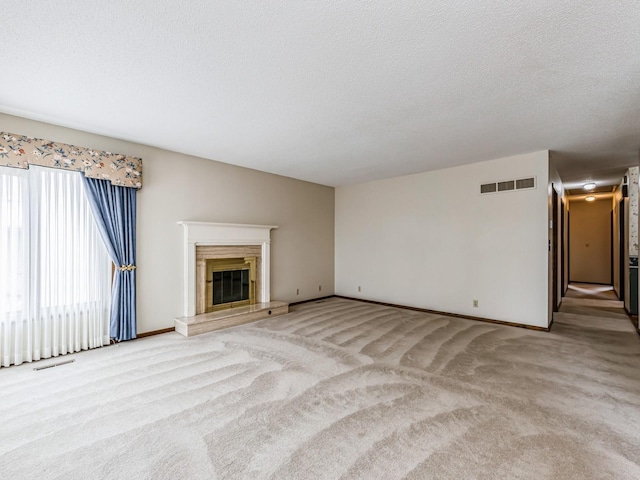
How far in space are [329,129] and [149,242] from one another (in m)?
2.83

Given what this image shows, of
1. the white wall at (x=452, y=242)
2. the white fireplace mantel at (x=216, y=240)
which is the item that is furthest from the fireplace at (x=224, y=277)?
the white wall at (x=452, y=242)

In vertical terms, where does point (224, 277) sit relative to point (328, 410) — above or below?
above

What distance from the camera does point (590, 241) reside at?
9000 millimetres

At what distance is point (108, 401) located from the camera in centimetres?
242

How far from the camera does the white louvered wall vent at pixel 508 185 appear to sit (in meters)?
4.43

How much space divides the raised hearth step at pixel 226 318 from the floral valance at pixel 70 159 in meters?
1.95

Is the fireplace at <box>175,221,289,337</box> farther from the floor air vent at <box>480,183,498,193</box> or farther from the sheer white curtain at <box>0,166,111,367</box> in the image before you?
the floor air vent at <box>480,183,498,193</box>

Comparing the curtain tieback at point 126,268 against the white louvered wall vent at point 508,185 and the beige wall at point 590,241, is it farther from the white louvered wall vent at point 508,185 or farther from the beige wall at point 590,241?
the beige wall at point 590,241

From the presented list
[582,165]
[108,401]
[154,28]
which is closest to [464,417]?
[108,401]

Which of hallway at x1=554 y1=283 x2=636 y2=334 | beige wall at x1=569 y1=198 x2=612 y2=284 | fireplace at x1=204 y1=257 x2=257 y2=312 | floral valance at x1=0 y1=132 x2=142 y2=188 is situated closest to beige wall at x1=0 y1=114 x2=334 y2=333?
floral valance at x1=0 y1=132 x2=142 y2=188

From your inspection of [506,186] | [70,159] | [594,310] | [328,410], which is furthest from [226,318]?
[594,310]

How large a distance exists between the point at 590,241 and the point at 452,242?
22.5 feet

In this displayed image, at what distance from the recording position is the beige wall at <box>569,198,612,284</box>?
345 inches

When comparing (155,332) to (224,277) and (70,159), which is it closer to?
(224,277)
